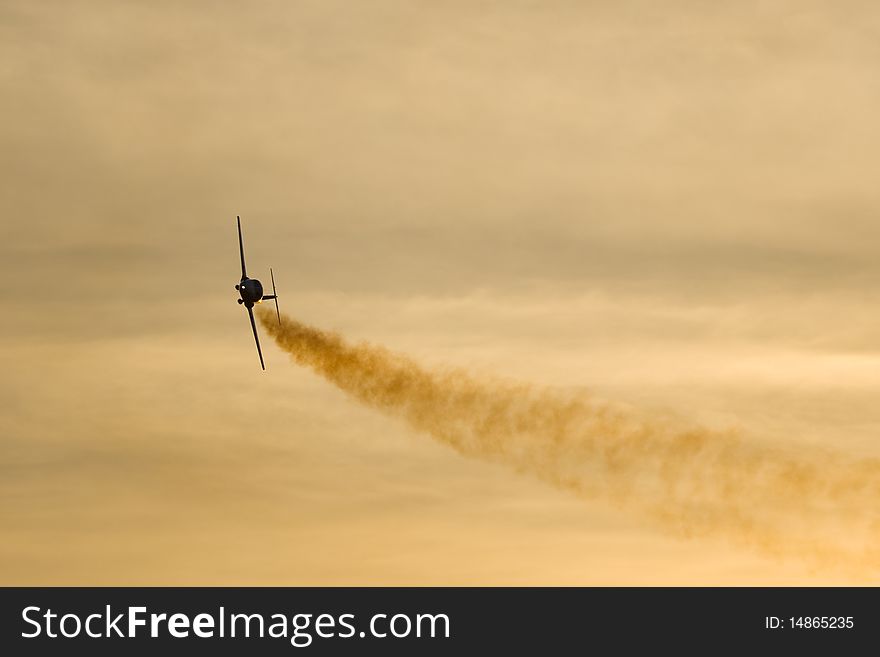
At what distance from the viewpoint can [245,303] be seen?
192m
